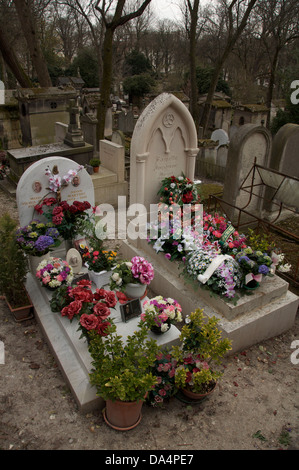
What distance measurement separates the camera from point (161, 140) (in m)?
6.21

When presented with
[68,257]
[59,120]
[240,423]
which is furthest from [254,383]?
[59,120]

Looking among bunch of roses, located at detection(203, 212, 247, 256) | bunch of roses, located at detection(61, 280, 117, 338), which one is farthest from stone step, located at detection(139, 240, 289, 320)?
bunch of roses, located at detection(61, 280, 117, 338)

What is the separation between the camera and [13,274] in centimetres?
496

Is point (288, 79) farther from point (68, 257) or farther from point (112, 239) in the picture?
point (68, 257)

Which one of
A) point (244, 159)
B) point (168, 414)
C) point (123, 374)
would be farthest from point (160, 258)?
point (244, 159)

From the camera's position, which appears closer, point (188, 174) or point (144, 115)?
point (144, 115)

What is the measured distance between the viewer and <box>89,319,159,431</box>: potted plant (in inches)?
128

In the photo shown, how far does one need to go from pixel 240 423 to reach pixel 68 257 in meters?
3.39

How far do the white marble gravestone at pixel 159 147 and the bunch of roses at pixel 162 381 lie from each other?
3.21m

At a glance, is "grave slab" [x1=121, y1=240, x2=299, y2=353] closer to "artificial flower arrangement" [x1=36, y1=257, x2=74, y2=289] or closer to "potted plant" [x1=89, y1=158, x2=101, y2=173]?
"artificial flower arrangement" [x1=36, y1=257, x2=74, y2=289]

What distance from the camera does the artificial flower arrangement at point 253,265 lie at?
4.66 meters

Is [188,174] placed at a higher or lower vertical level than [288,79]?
lower

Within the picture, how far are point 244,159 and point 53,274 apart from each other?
4.84 metres
